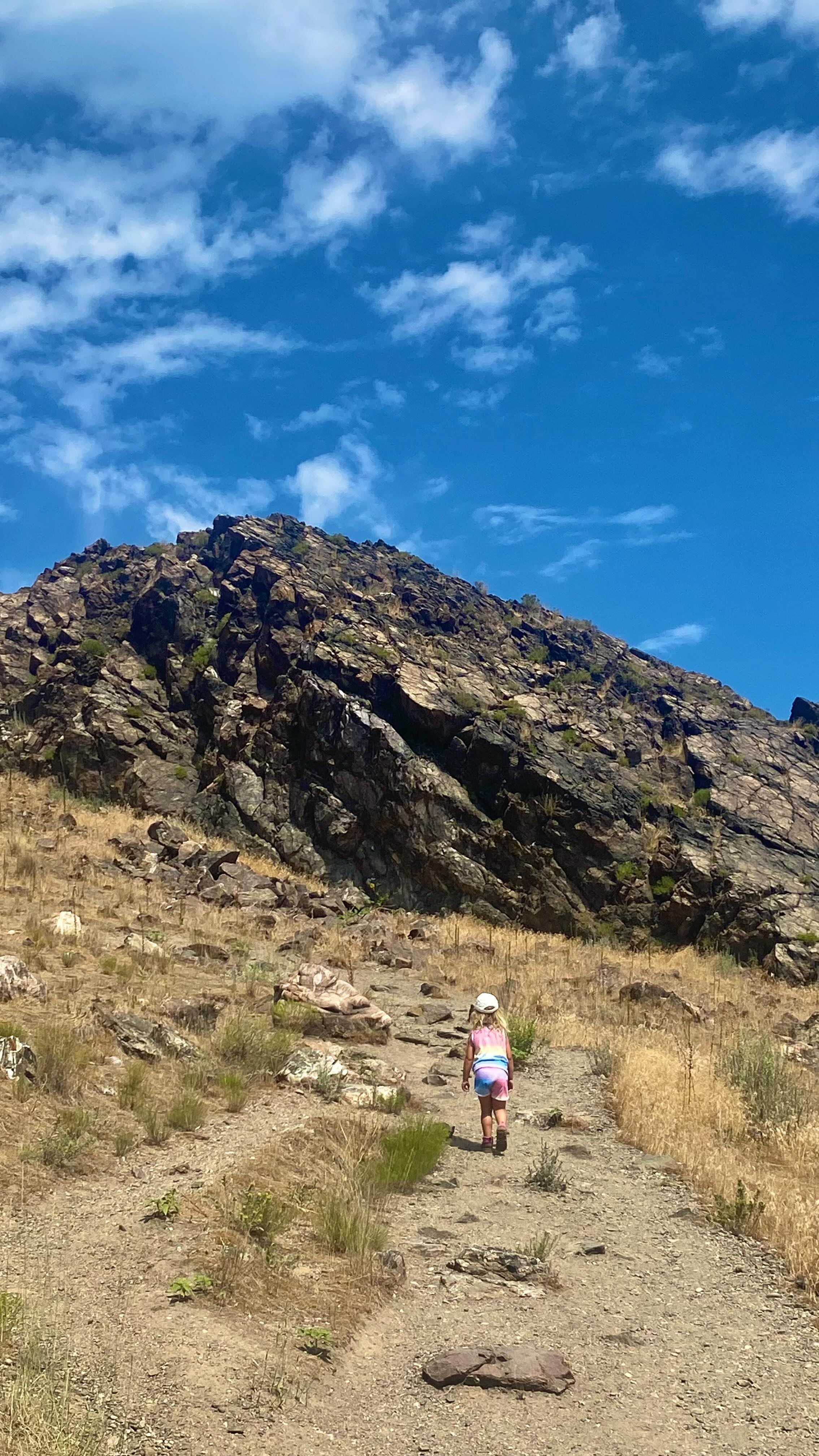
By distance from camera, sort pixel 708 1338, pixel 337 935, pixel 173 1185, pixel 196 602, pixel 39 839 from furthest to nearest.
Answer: pixel 196 602
pixel 39 839
pixel 337 935
pixel 173 1185
pixel 708 1338

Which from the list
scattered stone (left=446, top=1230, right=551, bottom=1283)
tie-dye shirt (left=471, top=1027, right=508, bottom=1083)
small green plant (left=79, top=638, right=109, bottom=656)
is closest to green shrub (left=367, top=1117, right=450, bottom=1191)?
tie-dye shirt (left=471, top=1027, right=508, bottom=1083)

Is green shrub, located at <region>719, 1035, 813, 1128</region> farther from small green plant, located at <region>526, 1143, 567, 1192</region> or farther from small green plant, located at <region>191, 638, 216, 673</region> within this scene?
small green plant, located at <region>191, 638, 216, 673</region>

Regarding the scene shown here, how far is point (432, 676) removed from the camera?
Answer: 30406 millimetres

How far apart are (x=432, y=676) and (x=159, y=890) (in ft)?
46.5

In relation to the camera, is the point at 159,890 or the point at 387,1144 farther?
the point at 159,890

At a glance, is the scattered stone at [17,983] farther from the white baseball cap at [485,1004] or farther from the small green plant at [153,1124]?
the white baseball cap at [485,1004]

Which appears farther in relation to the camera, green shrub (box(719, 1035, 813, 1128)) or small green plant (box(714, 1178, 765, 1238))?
green shrub (box(719, 1035, 813, 1128))

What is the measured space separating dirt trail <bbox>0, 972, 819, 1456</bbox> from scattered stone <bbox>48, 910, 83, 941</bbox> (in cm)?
612

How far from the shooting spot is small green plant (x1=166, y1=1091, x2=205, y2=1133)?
23.9 ft

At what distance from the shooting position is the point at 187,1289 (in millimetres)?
4582

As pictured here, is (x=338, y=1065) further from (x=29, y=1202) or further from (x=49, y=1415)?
(x=49, y=1415)

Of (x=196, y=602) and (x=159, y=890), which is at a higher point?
(x=196, y=602)

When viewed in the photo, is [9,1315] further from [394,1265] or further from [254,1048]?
[254,1048]

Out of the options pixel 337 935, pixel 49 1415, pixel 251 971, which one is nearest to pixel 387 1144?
pixel 49 1415
